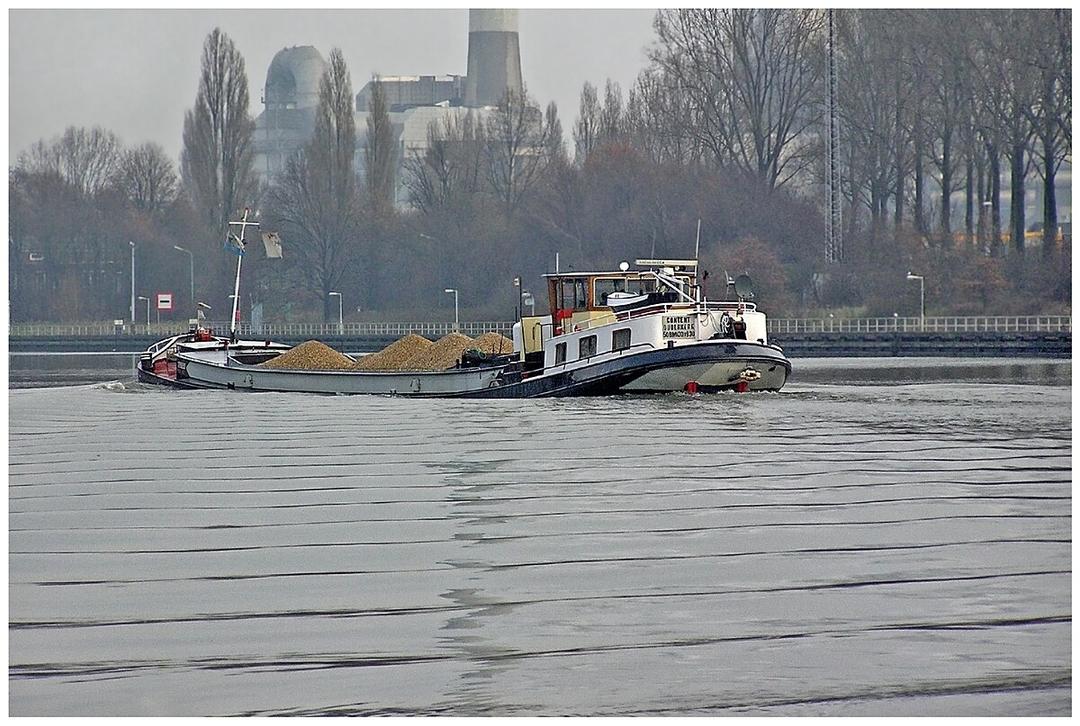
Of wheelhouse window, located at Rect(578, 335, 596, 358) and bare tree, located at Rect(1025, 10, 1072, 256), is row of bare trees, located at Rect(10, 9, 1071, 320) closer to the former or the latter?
bare tree, located at Rect(1025, 10, 1072, 256)

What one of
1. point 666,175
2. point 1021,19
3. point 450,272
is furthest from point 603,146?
point 1021,19

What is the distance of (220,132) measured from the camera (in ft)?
293

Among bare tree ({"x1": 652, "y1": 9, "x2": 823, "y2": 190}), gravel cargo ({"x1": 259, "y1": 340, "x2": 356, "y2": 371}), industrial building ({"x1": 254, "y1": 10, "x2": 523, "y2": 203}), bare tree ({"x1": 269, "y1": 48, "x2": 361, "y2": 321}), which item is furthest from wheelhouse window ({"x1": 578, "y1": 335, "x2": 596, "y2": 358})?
industrial building ({"x1": 254, "y1": 10, "x2": 523, "y2": 203})

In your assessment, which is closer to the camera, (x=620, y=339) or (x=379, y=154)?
(x=620, y=339)

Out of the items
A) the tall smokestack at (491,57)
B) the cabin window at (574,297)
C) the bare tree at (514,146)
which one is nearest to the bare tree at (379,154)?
the bare tree at (514,146)

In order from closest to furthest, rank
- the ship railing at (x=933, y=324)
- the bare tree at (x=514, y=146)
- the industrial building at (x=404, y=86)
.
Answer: the ship railing at (x=933, y=324)
the bare tree at (x=514, y=146)
the industrial building at (x=404, y=86)

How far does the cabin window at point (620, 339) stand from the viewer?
36.3 metres

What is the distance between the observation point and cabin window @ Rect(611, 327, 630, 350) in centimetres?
3631

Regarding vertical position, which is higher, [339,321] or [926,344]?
[339,321]

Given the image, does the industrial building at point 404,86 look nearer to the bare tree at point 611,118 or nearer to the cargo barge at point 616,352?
the bare tree at point 611,118

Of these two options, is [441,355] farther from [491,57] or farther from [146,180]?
[491,57]

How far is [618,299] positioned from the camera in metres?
38.2

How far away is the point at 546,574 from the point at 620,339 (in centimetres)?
2332

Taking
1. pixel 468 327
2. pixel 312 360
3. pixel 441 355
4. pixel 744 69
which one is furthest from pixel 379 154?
pixel 441 355
